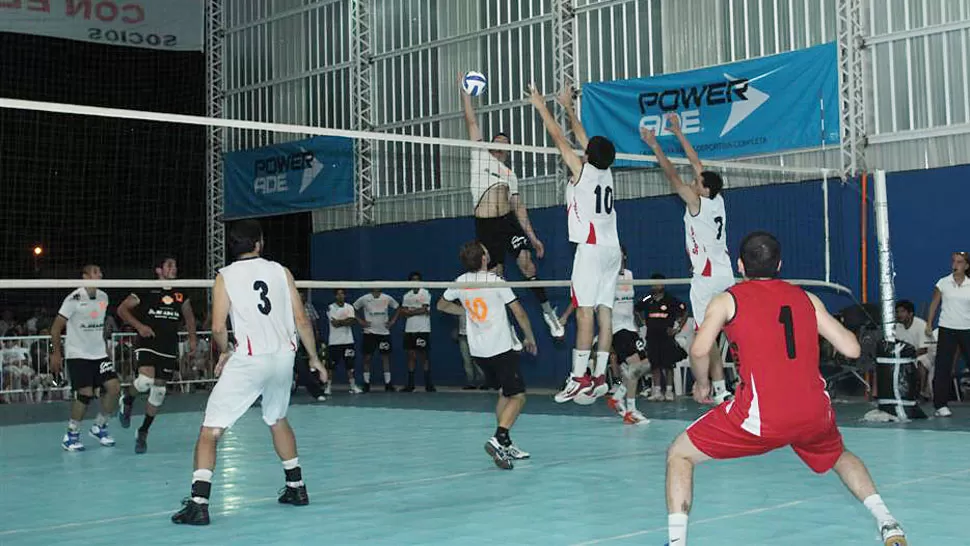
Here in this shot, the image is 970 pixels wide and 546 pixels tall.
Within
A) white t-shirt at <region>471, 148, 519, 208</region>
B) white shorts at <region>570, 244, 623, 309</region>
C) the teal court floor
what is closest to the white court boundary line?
the teal court floor

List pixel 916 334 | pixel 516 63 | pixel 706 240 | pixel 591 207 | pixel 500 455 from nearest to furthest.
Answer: pixel 591 207 < pixel 500 455 < pixel 706 240 < pixel 916 334 < pixel 516 63

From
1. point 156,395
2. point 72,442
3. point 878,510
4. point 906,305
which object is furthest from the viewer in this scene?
point 906,305

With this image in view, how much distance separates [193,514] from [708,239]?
18.4ft

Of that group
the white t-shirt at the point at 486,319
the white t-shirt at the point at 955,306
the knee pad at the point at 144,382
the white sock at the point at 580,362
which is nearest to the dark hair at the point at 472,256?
the white t-shirt at the point at 486,319

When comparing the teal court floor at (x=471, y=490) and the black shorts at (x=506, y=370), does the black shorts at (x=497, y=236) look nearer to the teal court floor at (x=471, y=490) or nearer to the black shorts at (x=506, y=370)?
the black shorts at (x=506, y=370)

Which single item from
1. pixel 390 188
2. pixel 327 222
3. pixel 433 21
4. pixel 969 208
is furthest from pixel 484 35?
pixel 969 208

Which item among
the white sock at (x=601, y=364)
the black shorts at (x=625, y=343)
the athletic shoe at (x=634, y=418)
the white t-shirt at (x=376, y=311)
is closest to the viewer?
the white sock at (x=601, y=364)

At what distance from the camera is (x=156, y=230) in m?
36.3

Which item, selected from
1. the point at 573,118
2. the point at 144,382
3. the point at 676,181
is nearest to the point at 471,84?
the point at 573,118

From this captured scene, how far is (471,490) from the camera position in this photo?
30.5 ft

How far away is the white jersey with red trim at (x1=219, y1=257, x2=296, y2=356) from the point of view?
8289 millimetres

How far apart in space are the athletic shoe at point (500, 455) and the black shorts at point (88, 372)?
519cm

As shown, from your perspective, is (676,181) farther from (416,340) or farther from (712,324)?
(416,340)

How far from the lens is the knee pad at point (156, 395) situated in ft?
42.2
